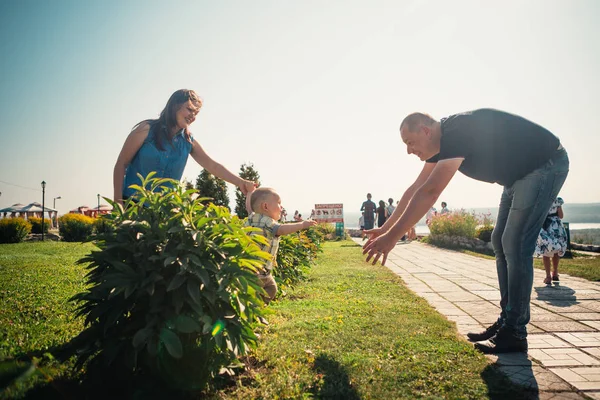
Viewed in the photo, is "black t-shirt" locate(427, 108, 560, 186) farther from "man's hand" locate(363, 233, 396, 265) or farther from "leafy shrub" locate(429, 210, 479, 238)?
"leafy shrub" locate(429, 210, 479, 238)

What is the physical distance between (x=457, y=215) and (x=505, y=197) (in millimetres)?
12606

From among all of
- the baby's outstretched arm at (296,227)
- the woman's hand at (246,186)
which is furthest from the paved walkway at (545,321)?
the woman's hand at (246,186)

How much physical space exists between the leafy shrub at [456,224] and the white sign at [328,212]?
800cm

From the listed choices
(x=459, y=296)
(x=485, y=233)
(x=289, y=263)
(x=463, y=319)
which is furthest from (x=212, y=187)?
(x=463, y=319)

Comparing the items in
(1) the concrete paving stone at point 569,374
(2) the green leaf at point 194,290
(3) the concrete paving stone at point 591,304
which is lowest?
(3) the concrete paving stone at point 591,304

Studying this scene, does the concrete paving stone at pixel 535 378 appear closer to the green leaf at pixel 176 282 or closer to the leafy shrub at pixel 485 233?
the green leaf at pixel 176 282

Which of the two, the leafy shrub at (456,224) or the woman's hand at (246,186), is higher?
the woman's hand at (246,186)

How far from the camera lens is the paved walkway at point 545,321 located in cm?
224

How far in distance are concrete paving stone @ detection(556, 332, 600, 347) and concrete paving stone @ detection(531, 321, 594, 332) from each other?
11 centimetres

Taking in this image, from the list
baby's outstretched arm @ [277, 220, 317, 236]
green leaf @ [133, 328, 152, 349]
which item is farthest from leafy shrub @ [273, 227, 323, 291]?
green leaf @ [133, 328, 152, 349]

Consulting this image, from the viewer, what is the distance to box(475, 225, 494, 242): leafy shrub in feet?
42.3

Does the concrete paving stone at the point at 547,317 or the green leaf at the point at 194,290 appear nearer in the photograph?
the green leaf at the point at 194,290

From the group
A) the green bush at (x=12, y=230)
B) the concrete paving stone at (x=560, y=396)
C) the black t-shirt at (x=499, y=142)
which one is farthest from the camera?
the green bush at (x=12, y=230)

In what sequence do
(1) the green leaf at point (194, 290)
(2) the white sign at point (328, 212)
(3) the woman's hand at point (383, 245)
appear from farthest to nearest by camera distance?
(2) the white sign at point (328, 212) < (3) the woman's hand at point (383, 245) < (1) the green leaf at point (194, 290)
